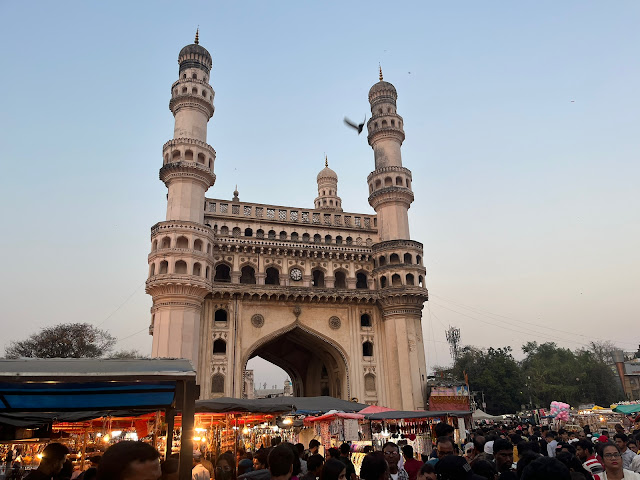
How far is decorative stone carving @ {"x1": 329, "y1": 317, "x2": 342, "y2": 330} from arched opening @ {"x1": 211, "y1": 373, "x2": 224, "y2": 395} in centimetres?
854

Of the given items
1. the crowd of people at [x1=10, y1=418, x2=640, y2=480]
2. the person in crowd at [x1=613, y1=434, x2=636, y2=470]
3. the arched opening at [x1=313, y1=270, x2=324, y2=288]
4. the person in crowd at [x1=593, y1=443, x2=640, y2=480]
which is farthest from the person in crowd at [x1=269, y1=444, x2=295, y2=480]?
the arched opening at [x1=313, y1=270, x2=324, y2=288]

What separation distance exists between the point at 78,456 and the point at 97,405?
27.7 ft

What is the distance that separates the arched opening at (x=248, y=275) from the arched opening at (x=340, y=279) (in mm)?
6269

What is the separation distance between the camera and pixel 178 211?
32781 mm

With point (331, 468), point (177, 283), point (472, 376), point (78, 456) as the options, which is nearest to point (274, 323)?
point (177, 283)

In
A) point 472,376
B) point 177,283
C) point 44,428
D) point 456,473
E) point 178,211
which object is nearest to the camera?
point 456,473

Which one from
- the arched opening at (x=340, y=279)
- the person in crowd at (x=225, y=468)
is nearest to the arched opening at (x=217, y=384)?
the arched opening at (x=340, y=279)

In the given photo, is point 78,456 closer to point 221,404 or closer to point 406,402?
point 221,404

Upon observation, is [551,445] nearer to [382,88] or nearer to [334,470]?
[334,470]

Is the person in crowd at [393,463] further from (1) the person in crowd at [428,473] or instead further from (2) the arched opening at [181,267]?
(2) the arched opening at [181,267]

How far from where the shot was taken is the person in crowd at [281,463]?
4.91 m

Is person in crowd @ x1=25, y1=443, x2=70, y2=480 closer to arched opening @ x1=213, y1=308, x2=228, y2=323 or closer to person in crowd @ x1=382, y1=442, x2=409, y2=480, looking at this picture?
person in crowd @ x1=382, y1=442, x2=409, y2=480

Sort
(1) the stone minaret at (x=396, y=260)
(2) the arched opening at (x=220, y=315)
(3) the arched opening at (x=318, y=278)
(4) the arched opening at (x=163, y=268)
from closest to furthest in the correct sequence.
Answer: (4) the arched opening at (x=163, y=268)
(2) the arched opening at (x=220, y=315)
(1) the stone minaret at (x=396, y=260)
(3) the arched opening at (x=318, y=278)

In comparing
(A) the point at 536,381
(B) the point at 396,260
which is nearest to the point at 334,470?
(B) the point at 396,260
